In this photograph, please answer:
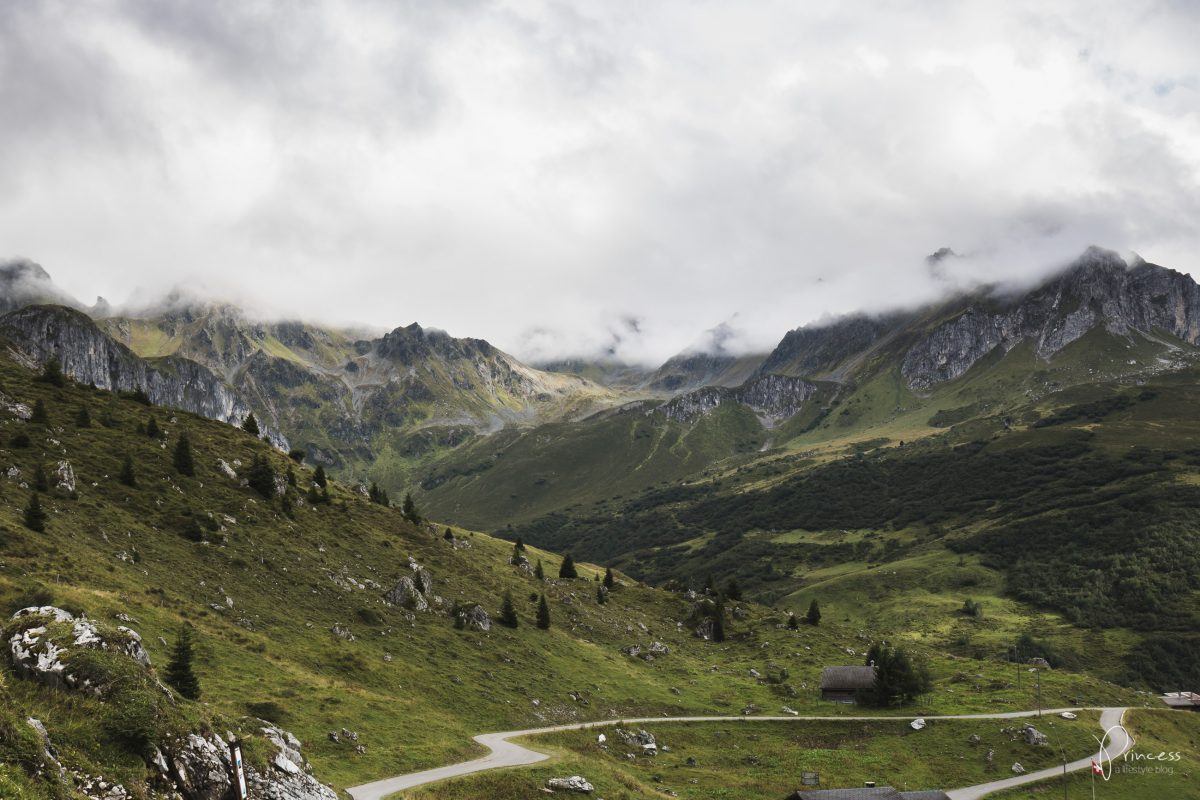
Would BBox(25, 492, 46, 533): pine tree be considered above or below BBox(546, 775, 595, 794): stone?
above

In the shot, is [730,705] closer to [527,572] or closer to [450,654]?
[450,654]

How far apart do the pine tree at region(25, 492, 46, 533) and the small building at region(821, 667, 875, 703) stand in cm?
9159

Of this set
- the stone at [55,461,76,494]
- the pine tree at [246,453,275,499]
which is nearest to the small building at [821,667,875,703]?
the pine tree at [246,453,275,499]

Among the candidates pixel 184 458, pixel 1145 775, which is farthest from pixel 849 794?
pixel 184 458

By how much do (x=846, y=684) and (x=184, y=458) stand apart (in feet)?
302

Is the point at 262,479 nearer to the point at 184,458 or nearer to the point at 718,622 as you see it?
the point at 184,458

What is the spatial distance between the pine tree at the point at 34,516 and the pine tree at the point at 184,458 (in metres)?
26.5

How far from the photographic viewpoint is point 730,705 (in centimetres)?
9181

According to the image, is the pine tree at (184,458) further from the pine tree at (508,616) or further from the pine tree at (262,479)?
the pine tree at (508,616)

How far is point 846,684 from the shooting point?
9844cm

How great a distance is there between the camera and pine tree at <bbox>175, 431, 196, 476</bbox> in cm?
8975

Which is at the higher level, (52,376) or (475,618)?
(52,376)

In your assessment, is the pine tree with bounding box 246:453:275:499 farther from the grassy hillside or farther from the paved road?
the paved road

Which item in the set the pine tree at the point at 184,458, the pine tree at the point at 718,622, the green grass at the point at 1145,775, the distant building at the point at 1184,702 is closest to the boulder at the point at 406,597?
the pine tree at the point at 184,458
